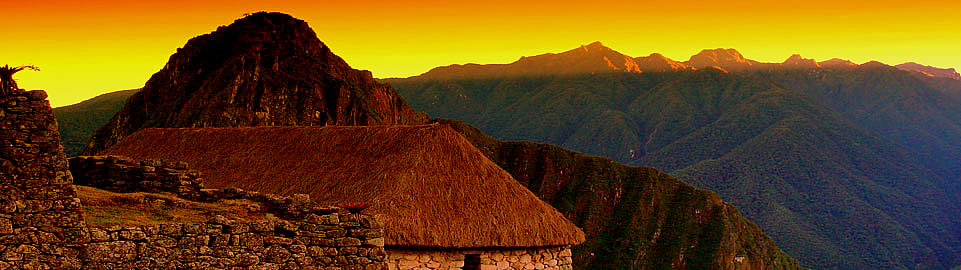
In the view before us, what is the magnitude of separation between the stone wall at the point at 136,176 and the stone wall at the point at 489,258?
247 inches

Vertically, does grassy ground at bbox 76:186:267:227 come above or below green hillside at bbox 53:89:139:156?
above

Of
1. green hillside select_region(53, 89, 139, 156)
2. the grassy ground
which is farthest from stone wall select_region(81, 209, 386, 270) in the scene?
green hillside select_region(53, 89, 139, 156)

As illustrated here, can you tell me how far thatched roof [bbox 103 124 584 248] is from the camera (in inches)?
734

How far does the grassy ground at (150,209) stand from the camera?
911 cm

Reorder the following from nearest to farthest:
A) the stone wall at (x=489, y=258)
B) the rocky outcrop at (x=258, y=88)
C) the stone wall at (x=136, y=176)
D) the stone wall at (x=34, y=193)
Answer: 1. the stone wall at (x=34, y=193)
2. the stone wall at (x=136, y=176)
3. the stone wall at (x=489, y=258)
4. the rocky outcrop at (x=258, y=88)

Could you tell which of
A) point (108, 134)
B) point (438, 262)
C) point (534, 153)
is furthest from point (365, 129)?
point (534, 153)

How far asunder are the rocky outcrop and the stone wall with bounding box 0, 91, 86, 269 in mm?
70089

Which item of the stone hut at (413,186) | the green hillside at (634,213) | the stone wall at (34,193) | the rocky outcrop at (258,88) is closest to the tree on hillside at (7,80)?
the stone wall at (34,193)

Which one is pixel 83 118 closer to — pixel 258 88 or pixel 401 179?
pixel 258 88

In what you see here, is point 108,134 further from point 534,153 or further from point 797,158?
point 797,158

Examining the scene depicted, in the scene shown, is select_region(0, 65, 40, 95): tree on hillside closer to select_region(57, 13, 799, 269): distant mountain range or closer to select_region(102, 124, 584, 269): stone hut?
select_region(102, 124, 584, 269): stone hut

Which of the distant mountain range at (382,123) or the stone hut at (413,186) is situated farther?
the distant mountain range at (382,123)

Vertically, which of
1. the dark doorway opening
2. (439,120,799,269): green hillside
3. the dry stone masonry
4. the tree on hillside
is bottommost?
(439,120,799,269): green hillside

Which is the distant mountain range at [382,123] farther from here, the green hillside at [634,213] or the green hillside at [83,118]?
the green hillside at [83,118]
